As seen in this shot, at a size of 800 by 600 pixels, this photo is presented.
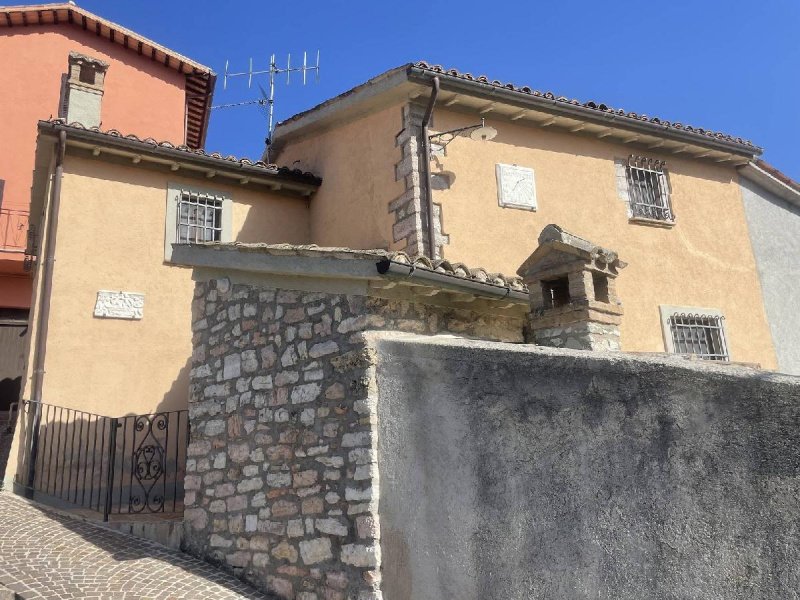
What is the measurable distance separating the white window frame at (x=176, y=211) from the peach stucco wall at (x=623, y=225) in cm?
337

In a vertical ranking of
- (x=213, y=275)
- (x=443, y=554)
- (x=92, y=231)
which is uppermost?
(x=92, y=231)

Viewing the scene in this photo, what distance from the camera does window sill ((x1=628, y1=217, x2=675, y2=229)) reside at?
386 inches

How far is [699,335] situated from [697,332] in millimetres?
56

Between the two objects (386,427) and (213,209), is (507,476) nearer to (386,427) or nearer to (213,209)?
(386,427)

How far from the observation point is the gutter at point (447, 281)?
4973mm

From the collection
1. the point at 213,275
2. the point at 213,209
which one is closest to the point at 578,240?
the point at 213,275

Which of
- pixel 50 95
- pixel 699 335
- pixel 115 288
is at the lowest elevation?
A: pixel 699 335

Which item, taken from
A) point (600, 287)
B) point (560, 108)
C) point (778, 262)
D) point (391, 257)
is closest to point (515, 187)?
point (560, 108)

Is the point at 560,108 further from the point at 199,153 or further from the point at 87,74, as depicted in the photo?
the point at 87,74

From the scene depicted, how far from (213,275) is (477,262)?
3.51m

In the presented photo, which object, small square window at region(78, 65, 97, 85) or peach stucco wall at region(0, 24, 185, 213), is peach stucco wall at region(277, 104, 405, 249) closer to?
small square window at region(78, 65, 97, 85)

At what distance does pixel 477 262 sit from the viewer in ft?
27.5

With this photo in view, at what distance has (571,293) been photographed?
6039 mm

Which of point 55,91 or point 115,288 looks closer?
point 115,288
